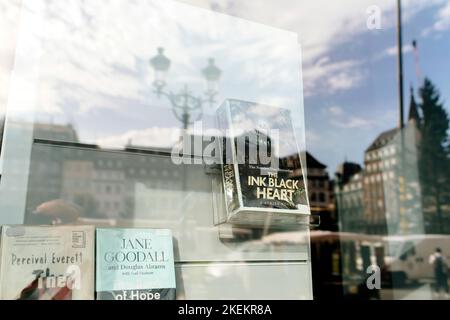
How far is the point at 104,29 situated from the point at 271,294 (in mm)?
732

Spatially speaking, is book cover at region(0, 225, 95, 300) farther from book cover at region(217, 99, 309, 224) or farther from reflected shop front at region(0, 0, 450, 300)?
book cover at region(217, 99, 309, 224)

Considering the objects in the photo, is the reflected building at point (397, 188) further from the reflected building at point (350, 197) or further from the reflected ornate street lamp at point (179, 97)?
the reflected ornate street lamp at point (179, 97)

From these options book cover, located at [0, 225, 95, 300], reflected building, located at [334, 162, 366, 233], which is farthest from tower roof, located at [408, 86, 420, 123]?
book cover, located at [0, 225, 95, 300]

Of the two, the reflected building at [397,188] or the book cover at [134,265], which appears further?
the reflected building at [397,188]

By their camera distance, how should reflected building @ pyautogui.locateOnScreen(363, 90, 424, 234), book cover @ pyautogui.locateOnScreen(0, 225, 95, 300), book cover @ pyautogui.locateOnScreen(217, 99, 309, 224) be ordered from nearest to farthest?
book cover @ pyautogui.locateOnScreen(0, 225, 95, 300) < book cover @ pyautogui.locateOnScreen(217, 99, 309, 224) < reflected building @ pyautogui.locateOnScreen(363, 90, 424, 234)

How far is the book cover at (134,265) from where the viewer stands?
71 centimetres

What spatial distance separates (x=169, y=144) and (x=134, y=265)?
294mm

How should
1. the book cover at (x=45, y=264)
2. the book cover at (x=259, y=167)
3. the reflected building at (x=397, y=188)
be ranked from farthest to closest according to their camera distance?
the reflected building at (x=397, y=188) < the book cover at (x=259, y=167) < the book cover at (x=45, y=264)

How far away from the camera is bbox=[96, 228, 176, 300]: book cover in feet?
2.32

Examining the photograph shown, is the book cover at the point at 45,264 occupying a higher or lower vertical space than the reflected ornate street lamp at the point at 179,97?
lower

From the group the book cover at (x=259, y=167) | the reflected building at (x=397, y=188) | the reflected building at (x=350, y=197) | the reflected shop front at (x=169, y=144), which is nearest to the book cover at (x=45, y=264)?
the reflected shop front at (x=169, y=144)

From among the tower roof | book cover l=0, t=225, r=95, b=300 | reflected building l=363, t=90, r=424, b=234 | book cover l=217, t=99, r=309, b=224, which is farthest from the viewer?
reflected building l=363, t=90, r=424, b=234

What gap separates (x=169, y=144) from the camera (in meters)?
0.89

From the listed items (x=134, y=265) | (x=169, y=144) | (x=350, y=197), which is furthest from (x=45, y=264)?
(x=350, y=197)
